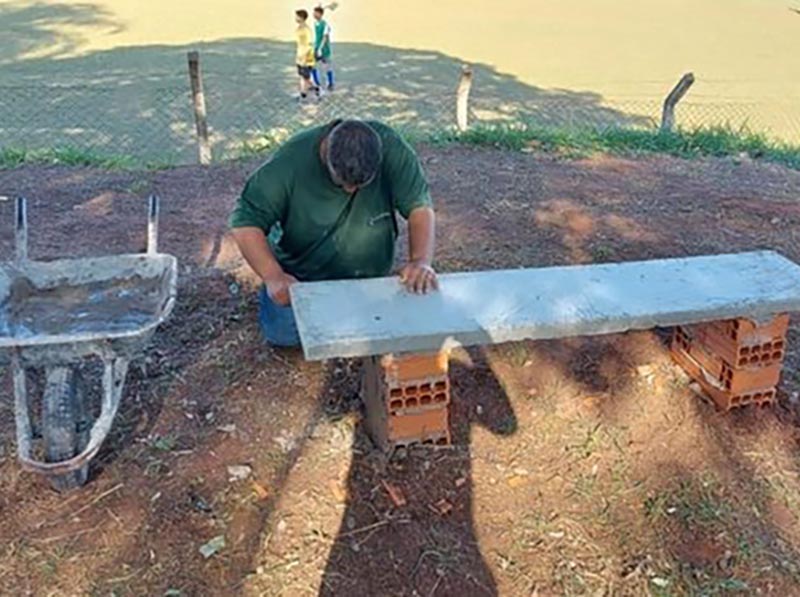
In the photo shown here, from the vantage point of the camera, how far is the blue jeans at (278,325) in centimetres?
353

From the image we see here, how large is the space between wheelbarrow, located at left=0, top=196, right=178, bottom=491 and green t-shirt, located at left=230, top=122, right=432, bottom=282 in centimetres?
47

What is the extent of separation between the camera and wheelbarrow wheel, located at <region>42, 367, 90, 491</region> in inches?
110

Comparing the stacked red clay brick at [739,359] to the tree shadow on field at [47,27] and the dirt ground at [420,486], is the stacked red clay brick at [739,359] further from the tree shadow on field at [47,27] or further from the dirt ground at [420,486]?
the tree shadow on field at [47,27]

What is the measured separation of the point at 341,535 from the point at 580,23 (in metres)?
23.1

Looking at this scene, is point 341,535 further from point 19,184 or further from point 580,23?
point 580,23

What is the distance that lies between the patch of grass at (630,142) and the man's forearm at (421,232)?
4.56m

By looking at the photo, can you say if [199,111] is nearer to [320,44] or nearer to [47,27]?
[320,44]

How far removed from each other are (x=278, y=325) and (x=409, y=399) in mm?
884

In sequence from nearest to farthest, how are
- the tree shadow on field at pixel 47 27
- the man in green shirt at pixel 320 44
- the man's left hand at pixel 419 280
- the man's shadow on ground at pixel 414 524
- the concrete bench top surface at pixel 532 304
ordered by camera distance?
the man's shadow on ground at pixel 414 524, the concrete bench top surface at pixel 532 304, the man's left hand at pixel 419 280, the man in green shirt at pixel 320 44, the tree shadow on field at pixel 47 27

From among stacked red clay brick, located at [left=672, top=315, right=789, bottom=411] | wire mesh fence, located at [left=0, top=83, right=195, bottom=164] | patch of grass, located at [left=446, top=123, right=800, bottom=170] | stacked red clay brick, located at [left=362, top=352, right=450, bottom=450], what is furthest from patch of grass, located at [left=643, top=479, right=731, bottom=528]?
wire mesh fence, located at [left=0, top=83, right=195, bottom=164]

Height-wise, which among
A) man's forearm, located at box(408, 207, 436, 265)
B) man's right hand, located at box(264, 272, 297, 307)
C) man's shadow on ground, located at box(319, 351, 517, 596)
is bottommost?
man's shadow on ground, located at box(319, 351, 517, 596)

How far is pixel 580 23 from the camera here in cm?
2375

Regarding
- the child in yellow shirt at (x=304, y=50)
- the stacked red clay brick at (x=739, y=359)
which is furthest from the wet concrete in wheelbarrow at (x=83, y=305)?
the child in yellow shirt at (x=304, y=50)

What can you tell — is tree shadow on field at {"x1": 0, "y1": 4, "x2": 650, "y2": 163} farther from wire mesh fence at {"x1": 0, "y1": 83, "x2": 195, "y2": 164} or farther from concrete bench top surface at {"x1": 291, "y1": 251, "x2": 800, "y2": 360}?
concrete bench top surface at {"x1": 291, "y1": 251, "x2": 800, "y2": 360}
